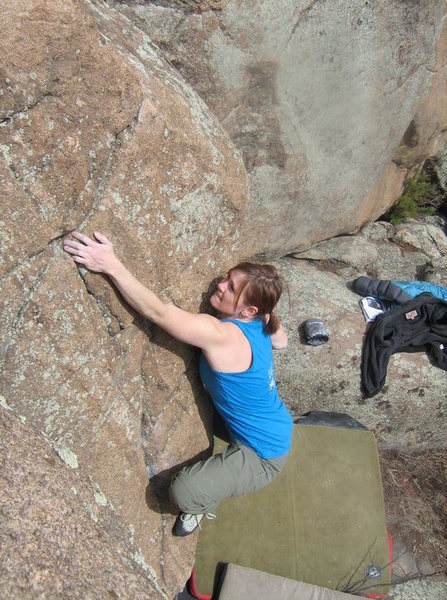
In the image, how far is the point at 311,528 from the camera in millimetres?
3389

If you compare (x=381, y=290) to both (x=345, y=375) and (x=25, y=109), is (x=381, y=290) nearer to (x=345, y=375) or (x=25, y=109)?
(x=345, y=375)

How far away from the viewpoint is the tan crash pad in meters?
3.07

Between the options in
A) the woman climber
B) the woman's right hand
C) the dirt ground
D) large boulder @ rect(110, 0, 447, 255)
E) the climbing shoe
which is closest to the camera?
the woman's right hand

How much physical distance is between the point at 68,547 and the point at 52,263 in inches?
43.4

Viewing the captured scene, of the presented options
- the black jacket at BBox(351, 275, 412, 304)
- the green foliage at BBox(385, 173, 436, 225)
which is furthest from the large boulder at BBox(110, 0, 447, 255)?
the green foliage at BBox(385, 173, 436, 225)

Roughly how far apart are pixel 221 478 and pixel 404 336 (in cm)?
210

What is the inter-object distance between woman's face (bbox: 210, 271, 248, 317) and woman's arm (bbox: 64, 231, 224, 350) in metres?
0.14

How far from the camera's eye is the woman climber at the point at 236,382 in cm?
269

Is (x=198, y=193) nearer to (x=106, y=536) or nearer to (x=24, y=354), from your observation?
(x=24, y=354)

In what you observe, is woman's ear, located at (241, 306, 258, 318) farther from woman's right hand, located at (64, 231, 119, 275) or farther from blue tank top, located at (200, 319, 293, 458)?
woman's right hand, located at (64, 231, 119, 275)

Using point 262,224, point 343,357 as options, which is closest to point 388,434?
point 343,357

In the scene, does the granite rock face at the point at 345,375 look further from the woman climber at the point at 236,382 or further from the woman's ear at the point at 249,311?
the woman's ear at the point at 249,311

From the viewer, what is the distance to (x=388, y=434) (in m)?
4.30

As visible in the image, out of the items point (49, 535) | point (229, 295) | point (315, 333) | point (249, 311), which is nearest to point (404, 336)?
point (315, 333)
